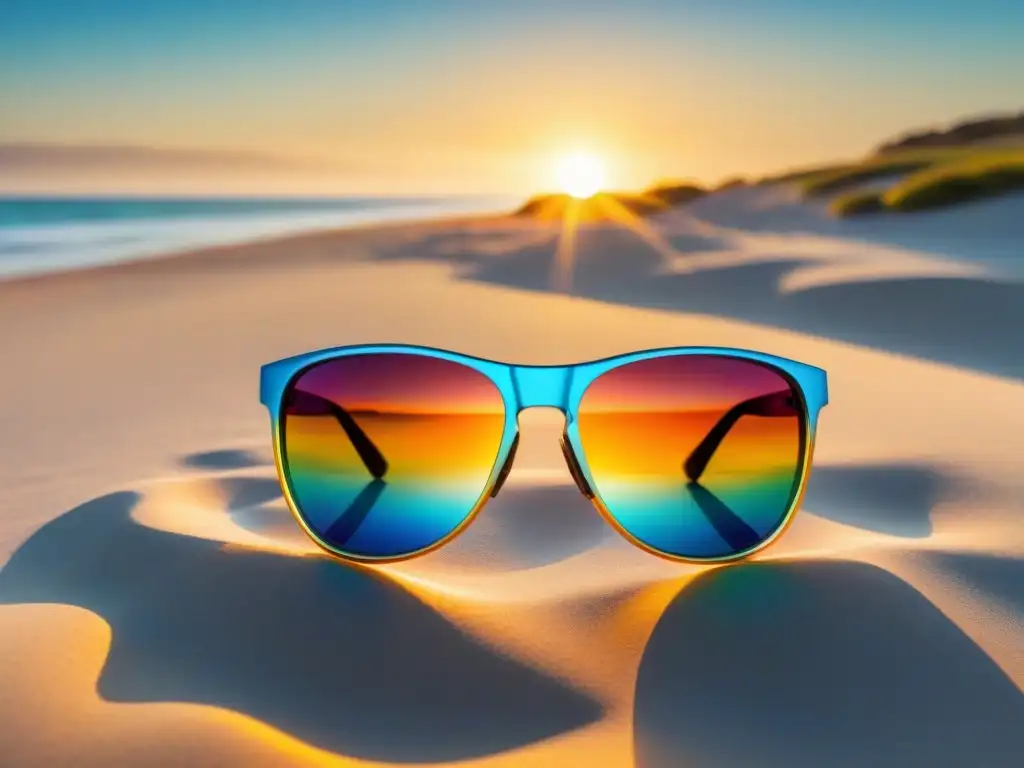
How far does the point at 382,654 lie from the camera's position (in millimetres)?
1126

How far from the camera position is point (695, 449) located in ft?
4.94

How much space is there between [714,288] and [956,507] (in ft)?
10.7

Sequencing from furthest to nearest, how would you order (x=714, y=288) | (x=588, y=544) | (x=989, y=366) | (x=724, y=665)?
(x=714, y=288) < (x=989, y=366) < (x=588, y=544) < (x=724, y=665)

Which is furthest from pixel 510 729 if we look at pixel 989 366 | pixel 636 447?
pixel 989 366

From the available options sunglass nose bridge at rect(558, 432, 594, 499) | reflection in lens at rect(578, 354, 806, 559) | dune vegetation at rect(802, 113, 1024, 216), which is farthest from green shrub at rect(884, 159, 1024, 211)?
sunglass nose bridge at rect(558, 432, 594, 499)

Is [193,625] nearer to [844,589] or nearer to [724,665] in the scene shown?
[724,665]

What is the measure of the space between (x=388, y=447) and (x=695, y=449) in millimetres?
533

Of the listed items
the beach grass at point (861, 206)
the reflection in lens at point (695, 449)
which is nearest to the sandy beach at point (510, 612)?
the reflection in lens at point (695, 449)

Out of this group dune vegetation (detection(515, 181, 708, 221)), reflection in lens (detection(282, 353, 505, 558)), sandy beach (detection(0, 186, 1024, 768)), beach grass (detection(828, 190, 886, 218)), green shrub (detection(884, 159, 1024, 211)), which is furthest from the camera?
dune vegetation (detection(515, 181, 708, 221))

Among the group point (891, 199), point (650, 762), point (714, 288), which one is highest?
point (891, 199)

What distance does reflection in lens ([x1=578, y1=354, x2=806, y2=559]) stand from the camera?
139cm

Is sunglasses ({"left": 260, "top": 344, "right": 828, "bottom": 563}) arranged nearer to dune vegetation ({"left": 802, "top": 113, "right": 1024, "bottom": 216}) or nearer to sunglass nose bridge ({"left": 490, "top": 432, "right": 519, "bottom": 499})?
sunglass nose bridge ({"left": 490, "top": 432, "right": 519, "bottom": 499})

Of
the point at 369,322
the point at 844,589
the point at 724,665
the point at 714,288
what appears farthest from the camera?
the point at 714,288

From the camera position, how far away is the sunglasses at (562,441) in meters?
1.39
